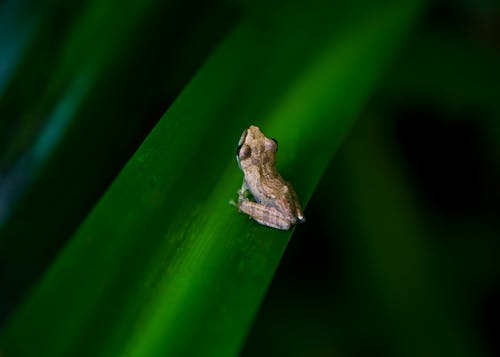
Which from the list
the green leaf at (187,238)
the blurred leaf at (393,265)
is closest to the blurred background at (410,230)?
the blurred leaf at (393,265)

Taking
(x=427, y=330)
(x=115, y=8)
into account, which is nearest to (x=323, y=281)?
(x=427, y=330)

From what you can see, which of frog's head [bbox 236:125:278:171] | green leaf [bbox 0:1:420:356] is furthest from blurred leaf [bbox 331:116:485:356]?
frog's head [bbox 236:125:278:171]

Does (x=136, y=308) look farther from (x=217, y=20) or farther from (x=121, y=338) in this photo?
(x=217, y=20)

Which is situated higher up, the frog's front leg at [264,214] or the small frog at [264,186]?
the small frog at [264,186]

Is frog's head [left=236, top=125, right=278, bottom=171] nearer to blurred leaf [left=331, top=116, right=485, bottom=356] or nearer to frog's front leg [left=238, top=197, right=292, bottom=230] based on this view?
frog's front leg [left=238, top=197, right=292, bottom=230]

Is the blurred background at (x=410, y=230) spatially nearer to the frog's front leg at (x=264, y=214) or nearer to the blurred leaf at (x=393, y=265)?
the blurred leaf at (x=393, y=265)

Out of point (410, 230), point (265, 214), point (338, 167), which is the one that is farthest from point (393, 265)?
point (265, 214)

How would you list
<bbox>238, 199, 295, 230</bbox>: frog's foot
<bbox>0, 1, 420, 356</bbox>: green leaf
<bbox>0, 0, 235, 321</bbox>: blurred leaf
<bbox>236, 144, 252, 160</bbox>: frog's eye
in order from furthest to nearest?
1. <bbox>0, 0, 235, 321</bbox>: blurred leaf
2. <bbox>236, 144, 252, 160</bbox>: frog's eye
3. <bbox>238, 199, 295, 230</bbox>: frog's foot
4. <bbox>0, 1, 420, 356</bbox>: green leaf

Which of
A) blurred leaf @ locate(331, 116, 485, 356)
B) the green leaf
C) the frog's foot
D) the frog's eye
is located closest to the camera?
the green leaf
